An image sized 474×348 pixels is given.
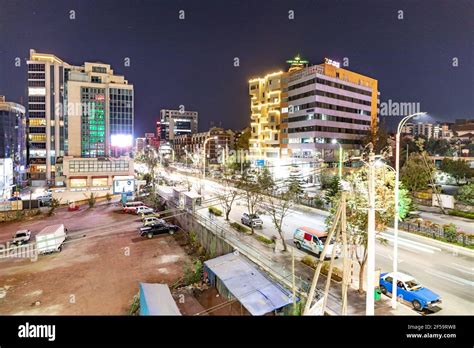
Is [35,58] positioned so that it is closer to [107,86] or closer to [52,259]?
[107,86]

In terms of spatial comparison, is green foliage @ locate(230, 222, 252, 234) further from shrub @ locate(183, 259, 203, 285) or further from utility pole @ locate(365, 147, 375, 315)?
utility pole @ locate(365, 147, 375, 315)

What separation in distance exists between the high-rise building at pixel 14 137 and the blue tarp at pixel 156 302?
55082mm

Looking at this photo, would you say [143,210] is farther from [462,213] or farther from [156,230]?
[462,213]

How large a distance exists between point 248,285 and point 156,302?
3.26m

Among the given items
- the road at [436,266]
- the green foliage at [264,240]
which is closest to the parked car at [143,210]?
the road at [436,266]

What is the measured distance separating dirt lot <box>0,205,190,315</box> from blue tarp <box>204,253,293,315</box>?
11.9 feet

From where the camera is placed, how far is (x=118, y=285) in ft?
50.3

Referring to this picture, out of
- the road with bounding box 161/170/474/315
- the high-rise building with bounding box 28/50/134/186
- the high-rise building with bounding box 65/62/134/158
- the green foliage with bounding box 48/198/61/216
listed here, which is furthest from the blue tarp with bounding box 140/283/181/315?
the high-rise building with bounding box 65/62/134/158

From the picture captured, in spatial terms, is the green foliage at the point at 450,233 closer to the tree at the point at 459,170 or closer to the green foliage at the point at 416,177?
the green foliage at the point at 416,177

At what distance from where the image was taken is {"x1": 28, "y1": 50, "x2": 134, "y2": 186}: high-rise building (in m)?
67.7

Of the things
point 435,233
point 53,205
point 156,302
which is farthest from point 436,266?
point 53,205

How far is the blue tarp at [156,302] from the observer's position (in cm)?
948
